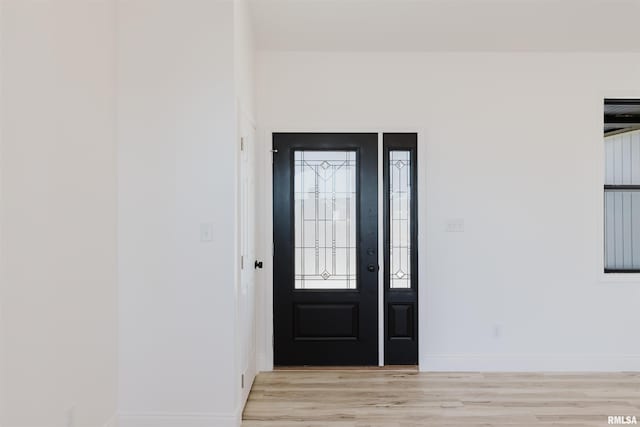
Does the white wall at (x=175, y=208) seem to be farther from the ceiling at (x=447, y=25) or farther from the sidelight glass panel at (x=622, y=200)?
the sidelight glass panel at (x=622, y=200)

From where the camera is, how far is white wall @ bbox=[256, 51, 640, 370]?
392cm

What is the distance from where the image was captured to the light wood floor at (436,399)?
2996mm

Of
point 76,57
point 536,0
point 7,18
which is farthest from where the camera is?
point 536,0

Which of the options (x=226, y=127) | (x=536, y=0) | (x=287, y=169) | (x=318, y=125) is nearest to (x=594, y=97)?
(x=536, y=0)

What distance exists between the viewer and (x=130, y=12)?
9.27 feet

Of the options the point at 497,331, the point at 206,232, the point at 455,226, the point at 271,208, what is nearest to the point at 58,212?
the point at 206,232

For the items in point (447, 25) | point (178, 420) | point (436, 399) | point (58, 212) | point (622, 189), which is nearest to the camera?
point (58, 212)

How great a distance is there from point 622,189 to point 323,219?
2792 millimetres

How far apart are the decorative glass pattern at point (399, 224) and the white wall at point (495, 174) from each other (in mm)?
141

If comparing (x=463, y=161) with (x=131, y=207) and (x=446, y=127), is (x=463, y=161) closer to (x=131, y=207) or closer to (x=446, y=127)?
(x=446, y=127)

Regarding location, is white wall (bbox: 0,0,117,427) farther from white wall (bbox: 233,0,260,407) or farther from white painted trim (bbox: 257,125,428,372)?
white painted trim (bbox: 257,125,428,372)

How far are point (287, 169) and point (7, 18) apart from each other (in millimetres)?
2401

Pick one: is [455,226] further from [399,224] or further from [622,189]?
[622,189]

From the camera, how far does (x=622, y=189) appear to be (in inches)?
160
